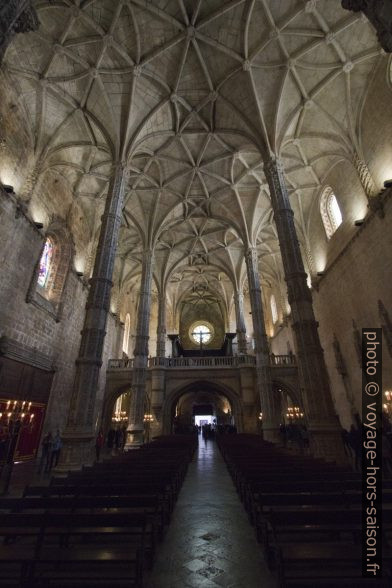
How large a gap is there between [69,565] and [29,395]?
12962 mm

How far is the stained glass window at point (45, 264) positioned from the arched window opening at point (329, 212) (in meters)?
18.3

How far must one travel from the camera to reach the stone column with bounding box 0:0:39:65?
4.50 m

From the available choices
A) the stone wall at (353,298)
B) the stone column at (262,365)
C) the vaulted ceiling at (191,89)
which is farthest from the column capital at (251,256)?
the stone wall at (353,298)

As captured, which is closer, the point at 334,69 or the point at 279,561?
the point at 279,561

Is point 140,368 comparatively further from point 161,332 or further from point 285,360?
point 285,360

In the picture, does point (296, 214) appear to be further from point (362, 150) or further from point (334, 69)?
point (334, 69)

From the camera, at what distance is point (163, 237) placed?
2655cm

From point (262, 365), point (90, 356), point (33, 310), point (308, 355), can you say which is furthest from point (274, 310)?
point (90, 356)

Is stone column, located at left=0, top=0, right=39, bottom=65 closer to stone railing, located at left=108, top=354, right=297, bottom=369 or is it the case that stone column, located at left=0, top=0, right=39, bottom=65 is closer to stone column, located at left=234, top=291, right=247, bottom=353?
stone railing, located at left=108, top=354, right=297, bottom=369

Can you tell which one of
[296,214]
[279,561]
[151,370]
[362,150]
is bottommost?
[279,561]

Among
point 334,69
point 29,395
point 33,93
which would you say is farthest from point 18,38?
point 29,395

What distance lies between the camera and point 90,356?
10250mm

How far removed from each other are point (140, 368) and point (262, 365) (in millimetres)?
8130

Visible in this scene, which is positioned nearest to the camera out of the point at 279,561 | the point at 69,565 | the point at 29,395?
the point at 279,561
